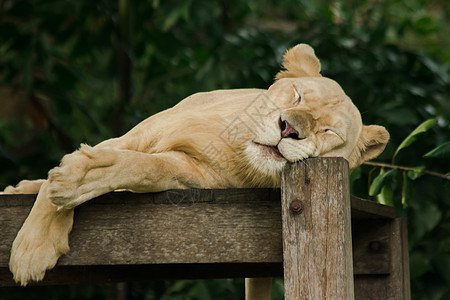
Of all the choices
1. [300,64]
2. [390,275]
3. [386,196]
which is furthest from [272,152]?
[386,196]

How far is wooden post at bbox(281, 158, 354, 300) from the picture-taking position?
67.6 inches

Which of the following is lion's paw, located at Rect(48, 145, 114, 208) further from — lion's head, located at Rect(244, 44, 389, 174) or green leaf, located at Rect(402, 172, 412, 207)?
green leaf, located at Rect(402, 172, 412, 207)

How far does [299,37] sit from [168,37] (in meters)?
1.10

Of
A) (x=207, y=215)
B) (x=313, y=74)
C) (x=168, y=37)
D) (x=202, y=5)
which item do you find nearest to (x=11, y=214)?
(x=207, y=215)

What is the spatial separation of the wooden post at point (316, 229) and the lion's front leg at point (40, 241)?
64 cm

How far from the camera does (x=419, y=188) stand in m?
3.42

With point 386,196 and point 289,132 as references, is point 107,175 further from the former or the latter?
point 386,196

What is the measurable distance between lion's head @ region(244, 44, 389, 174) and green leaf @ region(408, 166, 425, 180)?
40 centimetres

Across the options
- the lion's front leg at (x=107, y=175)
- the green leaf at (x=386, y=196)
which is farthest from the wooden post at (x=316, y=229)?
the green leaf at (x=386, y=196)

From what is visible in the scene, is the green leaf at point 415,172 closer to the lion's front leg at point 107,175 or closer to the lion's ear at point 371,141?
the lion's ear at point 371,141

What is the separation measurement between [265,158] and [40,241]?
736 millimetres

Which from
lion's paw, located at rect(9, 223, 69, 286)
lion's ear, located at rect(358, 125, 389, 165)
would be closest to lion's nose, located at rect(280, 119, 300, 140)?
lion's ear, located at rect(358, 125, 389, 165)

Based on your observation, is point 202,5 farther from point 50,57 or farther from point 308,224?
point 308,224

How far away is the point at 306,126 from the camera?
209 centimetres
